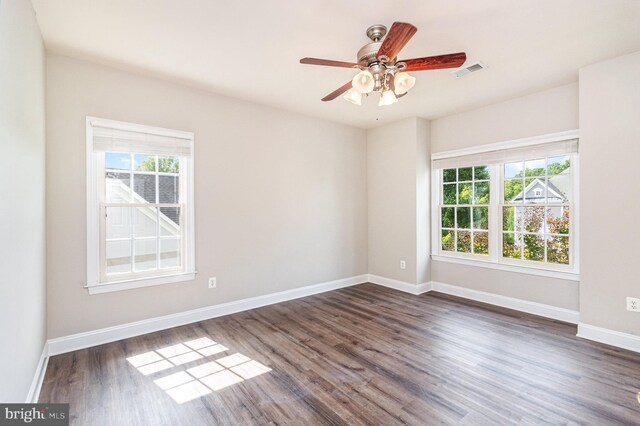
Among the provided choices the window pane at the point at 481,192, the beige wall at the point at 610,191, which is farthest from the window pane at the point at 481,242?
the beige wall at the point at 610,191

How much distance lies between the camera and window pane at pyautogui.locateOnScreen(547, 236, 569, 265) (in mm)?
3557

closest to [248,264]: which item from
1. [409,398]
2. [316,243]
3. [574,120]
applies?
[316,243]

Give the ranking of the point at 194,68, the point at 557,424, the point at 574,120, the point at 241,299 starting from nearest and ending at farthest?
the point at 557,424 → the point at 194,68 → the point at 574,120 → the point at 241,299

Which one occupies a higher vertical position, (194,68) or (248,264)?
(194,68)

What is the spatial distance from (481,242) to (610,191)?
63.5 inches

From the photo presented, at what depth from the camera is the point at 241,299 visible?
3.88 m

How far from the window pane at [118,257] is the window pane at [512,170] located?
4.65 metres

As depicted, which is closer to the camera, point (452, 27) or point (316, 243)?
point (452, 27)

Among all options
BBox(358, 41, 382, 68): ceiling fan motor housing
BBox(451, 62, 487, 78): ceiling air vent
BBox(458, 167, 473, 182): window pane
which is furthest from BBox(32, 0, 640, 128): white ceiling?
BBox(458, 167, 473, 182): window pane

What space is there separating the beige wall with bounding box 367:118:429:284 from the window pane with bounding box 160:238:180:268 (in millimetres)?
3166

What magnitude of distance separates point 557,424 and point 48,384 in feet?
11.5

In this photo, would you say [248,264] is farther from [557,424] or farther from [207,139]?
[557,424]

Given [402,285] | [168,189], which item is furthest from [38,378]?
[402,285]

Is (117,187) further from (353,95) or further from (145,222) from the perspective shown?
(353,95)
